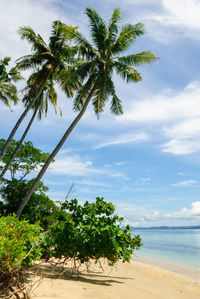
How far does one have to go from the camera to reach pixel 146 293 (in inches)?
263

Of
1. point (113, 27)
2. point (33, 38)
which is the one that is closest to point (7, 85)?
point (33, 38)

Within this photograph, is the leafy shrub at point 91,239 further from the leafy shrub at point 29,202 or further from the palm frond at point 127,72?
the palm frond at point 127,72

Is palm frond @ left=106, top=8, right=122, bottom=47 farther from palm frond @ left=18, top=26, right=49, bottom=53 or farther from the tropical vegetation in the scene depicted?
palm frond @ left=18, top=26, right=49, bottom=53

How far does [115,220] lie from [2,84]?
17.4 metres

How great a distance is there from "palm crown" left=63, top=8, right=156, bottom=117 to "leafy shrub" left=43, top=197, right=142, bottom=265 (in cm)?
765

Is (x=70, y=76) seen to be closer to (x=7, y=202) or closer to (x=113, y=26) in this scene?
(x=113, y=26)

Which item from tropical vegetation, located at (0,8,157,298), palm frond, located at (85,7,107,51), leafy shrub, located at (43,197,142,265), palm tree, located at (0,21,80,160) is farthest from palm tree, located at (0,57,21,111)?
leafy shrub, located at (43,197,142,265)

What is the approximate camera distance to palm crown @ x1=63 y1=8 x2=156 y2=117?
1301 cm

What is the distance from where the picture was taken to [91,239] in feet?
24.5

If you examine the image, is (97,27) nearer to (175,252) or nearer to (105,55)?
(105,55)

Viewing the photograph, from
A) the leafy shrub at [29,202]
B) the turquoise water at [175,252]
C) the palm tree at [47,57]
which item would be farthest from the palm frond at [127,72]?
the turquoise water at [175,252]

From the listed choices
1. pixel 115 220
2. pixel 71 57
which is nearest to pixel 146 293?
pixel 115 220

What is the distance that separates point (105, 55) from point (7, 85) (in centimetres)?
1148

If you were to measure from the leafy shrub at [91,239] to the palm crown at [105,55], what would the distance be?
7.65 m
